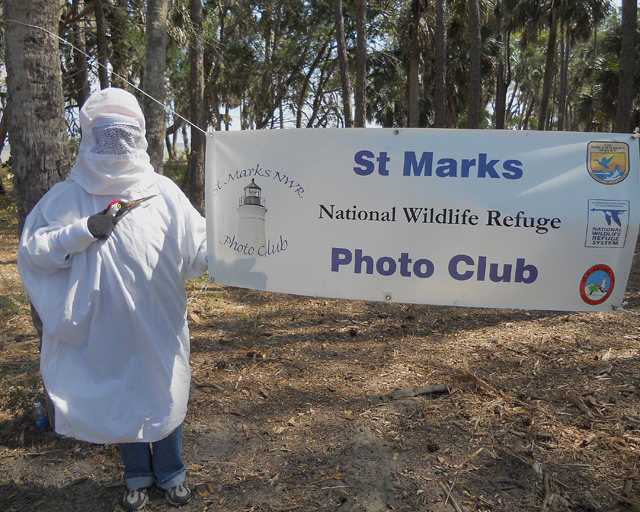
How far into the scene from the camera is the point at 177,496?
2307 mm

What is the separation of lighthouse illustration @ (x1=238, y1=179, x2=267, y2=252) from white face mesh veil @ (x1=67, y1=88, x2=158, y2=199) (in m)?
0.69

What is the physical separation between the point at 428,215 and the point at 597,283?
99 cm

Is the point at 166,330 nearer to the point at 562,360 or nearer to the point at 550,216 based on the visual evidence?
the point at 550,216

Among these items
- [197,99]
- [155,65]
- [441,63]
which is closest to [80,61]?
[197,99]

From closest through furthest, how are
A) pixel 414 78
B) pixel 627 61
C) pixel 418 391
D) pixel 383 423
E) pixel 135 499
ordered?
1. pixel 135 499
2. pixel 383 423
3. pixel 418 391
4. pixel 627 61
5. pixel 414 78

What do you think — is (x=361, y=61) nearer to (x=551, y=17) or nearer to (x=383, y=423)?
(x=551, y=17)

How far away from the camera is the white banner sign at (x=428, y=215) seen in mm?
2506

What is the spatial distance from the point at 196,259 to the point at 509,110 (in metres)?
44.4

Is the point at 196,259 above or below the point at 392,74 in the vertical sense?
below

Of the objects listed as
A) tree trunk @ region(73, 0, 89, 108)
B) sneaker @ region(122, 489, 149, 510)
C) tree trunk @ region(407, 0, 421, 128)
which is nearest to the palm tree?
tree trunk @ region(407, 0, 421, 128)

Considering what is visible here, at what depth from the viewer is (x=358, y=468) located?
254cm

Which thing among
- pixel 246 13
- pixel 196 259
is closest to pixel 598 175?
pixel 196 259

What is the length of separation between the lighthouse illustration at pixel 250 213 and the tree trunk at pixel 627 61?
26.4 feet

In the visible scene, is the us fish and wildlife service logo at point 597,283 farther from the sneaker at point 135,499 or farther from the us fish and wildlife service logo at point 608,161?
the sneaker at point 135,499
